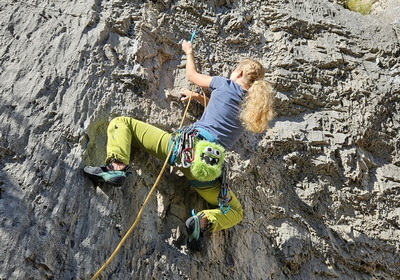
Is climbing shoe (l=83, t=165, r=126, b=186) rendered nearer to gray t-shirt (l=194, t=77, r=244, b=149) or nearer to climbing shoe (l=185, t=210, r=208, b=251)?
climbing shoe (l=185, t=210, r=208, b=251)

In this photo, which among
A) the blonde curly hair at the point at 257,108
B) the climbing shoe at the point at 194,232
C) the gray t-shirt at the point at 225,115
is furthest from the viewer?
the gray t-shirt at the point at 225,115

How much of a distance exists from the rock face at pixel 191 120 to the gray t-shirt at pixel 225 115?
0.44 m

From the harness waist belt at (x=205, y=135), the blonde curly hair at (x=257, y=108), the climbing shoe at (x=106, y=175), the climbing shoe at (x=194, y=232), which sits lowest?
the climbing shoe at (x=194, y=232)

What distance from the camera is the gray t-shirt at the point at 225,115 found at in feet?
13.7

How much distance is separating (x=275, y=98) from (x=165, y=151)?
1.68m

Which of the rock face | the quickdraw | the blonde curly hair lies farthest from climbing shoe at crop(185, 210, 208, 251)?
the blonde curly hair

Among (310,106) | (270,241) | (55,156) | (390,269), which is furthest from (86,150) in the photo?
(390,269)

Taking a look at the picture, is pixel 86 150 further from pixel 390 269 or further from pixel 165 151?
pixel 390 269

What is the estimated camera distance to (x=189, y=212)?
4234 millimetres

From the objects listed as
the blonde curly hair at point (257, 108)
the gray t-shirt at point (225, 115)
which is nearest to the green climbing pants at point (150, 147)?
the gray t-shirt at point (225, 115)

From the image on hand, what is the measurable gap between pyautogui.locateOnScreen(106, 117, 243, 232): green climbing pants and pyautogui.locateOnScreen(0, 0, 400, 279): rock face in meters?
0.20

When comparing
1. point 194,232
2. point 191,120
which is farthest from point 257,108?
point 194,232

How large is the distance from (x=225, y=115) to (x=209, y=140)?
280 millimetres

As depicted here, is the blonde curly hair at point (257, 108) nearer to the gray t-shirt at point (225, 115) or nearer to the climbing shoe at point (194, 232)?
the gray t-shirt at point (225, 115)
